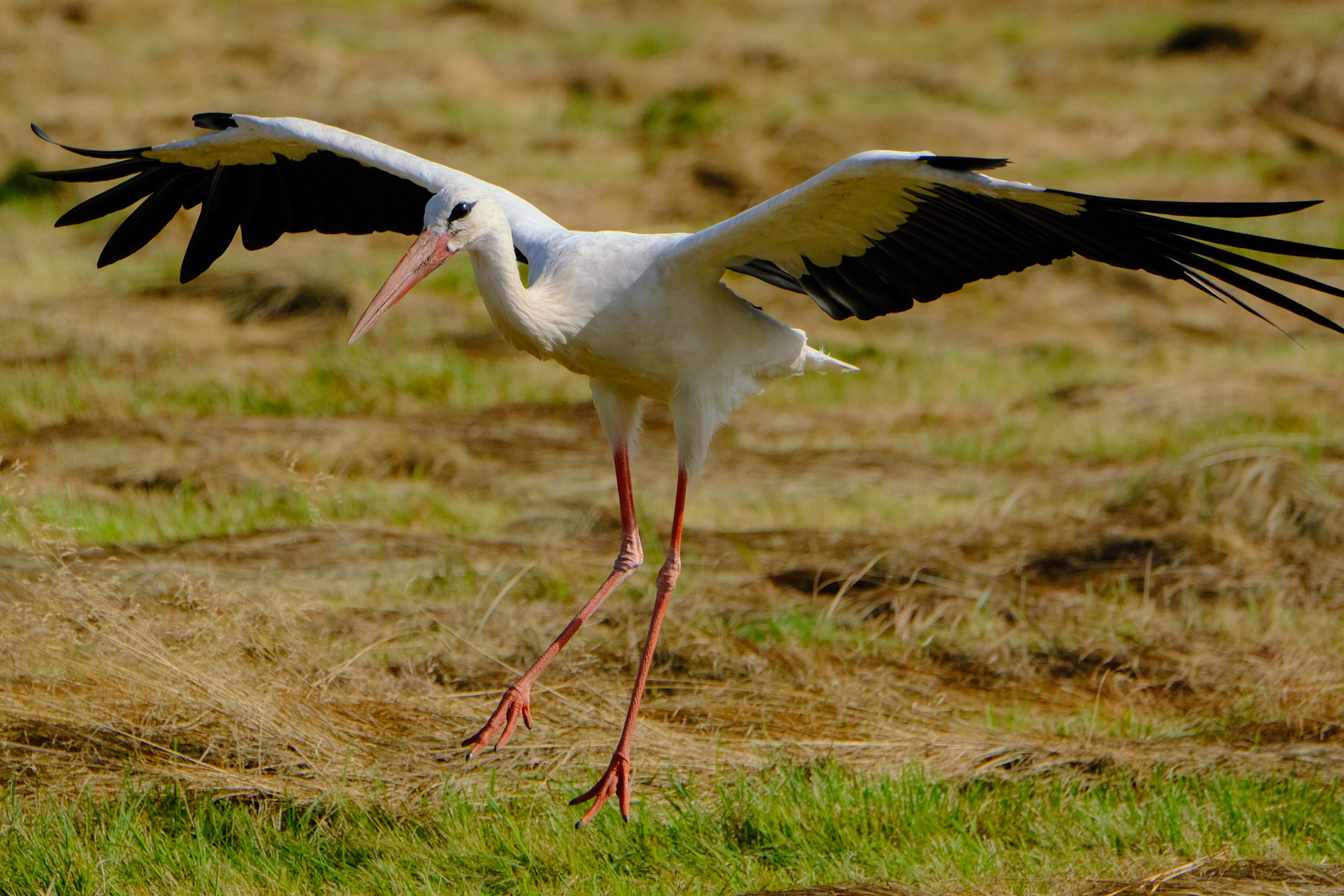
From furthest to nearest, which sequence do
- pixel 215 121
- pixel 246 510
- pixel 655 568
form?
pixel 246 510
pixel 655 568
pixel 215 121

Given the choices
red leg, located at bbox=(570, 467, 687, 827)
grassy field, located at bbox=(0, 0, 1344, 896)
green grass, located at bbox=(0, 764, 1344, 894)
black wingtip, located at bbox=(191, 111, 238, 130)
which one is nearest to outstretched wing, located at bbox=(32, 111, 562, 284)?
black wingtip, located at bbox=(191, 111, 238, 130)

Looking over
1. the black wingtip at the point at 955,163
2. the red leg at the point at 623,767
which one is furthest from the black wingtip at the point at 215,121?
the black wingtip at the point at 955,163

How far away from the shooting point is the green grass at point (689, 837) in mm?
3928

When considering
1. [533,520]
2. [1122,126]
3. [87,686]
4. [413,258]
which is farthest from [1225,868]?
[1122,126]

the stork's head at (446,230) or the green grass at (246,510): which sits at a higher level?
the stork's head at (446,230)

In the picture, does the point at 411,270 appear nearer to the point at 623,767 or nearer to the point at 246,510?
the point at 623,767

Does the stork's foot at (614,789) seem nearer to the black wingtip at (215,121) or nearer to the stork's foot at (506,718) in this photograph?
the stork's foot at (506,718)

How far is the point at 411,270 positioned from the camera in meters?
4.72

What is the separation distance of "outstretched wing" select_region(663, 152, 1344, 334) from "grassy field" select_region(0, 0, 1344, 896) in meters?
1.37

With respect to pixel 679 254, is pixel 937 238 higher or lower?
higher

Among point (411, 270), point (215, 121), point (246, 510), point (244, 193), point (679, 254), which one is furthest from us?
point (246, 510)

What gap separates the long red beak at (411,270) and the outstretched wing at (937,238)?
0.75 m

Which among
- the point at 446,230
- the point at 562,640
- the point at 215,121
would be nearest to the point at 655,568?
the point at 562,640

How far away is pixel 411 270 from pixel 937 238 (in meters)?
1.69
